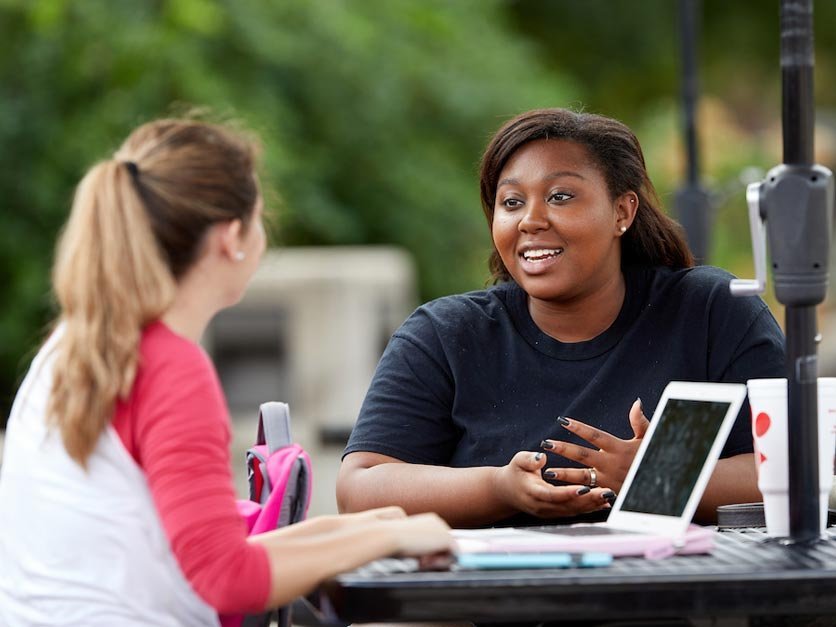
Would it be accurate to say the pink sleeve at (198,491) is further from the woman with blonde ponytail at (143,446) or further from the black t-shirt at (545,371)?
the black t-shirt at (545,371)

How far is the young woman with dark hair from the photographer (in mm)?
3029

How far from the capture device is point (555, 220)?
313 centimetres

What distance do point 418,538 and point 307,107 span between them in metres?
7.40

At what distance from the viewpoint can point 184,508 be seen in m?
2.19

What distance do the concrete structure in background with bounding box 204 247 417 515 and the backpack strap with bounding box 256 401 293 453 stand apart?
5728mm

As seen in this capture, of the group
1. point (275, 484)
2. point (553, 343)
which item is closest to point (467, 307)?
point (553, 343)

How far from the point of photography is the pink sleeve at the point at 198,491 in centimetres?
219

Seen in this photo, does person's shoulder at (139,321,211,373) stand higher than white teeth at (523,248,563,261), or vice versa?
white teeth at (523,248,563,261)

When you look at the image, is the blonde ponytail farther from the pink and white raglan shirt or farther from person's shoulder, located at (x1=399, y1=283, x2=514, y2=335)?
person's shoulder, located at (x1=399, y1=283, x2=514, y2=335)

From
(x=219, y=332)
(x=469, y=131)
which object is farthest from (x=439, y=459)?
(x=469, y=131)

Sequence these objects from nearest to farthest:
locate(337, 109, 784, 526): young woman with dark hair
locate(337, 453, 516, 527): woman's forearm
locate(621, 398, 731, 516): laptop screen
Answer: locate(621, 398, 731, 516): laptop screen
locate(337, 453, 516, 527): woman's forearm
locate(337, 109, 784, 526): young woman with dark hair

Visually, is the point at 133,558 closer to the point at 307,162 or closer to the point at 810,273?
the point at 810,273

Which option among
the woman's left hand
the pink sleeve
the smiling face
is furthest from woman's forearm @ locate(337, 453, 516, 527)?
the pink sleeve

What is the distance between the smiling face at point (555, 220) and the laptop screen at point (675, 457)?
27.4 inches
